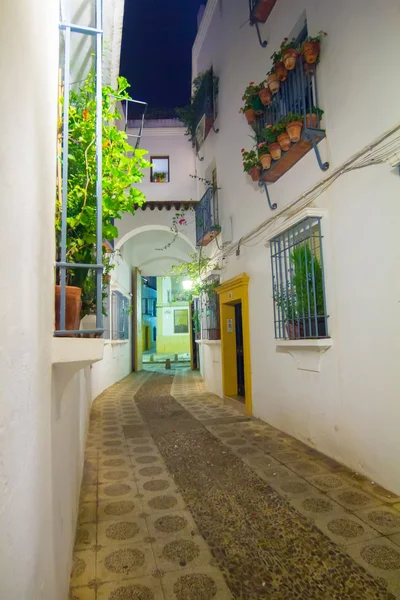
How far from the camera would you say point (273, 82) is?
5125 millimetres

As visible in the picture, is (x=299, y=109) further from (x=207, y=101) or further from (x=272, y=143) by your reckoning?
(x=207, y=101)

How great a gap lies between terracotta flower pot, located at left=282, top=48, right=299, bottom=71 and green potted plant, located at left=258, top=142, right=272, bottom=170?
97 cm

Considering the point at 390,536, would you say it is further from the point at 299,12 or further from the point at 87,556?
the point at 299,12

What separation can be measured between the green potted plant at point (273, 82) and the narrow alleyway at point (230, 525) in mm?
4931

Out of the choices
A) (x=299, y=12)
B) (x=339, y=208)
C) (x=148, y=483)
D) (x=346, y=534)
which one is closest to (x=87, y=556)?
(x=148, y=483)

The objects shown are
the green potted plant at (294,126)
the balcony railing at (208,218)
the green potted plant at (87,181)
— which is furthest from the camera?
the balcony railing at (208,218)

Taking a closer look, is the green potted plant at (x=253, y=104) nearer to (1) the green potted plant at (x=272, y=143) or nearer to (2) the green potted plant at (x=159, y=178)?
(1) the green potted plant at (x=272, y=143)

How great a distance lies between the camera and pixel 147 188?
1105cm

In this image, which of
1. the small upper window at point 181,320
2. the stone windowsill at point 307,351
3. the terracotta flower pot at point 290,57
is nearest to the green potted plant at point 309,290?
the stone windowsill at point 307,351

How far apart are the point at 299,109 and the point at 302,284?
7.30 ft

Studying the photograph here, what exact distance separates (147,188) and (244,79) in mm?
4937

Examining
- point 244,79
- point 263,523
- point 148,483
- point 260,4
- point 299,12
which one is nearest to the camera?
point 263,523

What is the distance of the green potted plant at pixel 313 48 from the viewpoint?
169 inches

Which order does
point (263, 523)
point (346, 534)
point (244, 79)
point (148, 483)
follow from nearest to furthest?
point (346, 534) < point (263, 523) < point (148, 483) < point (244, 79)
